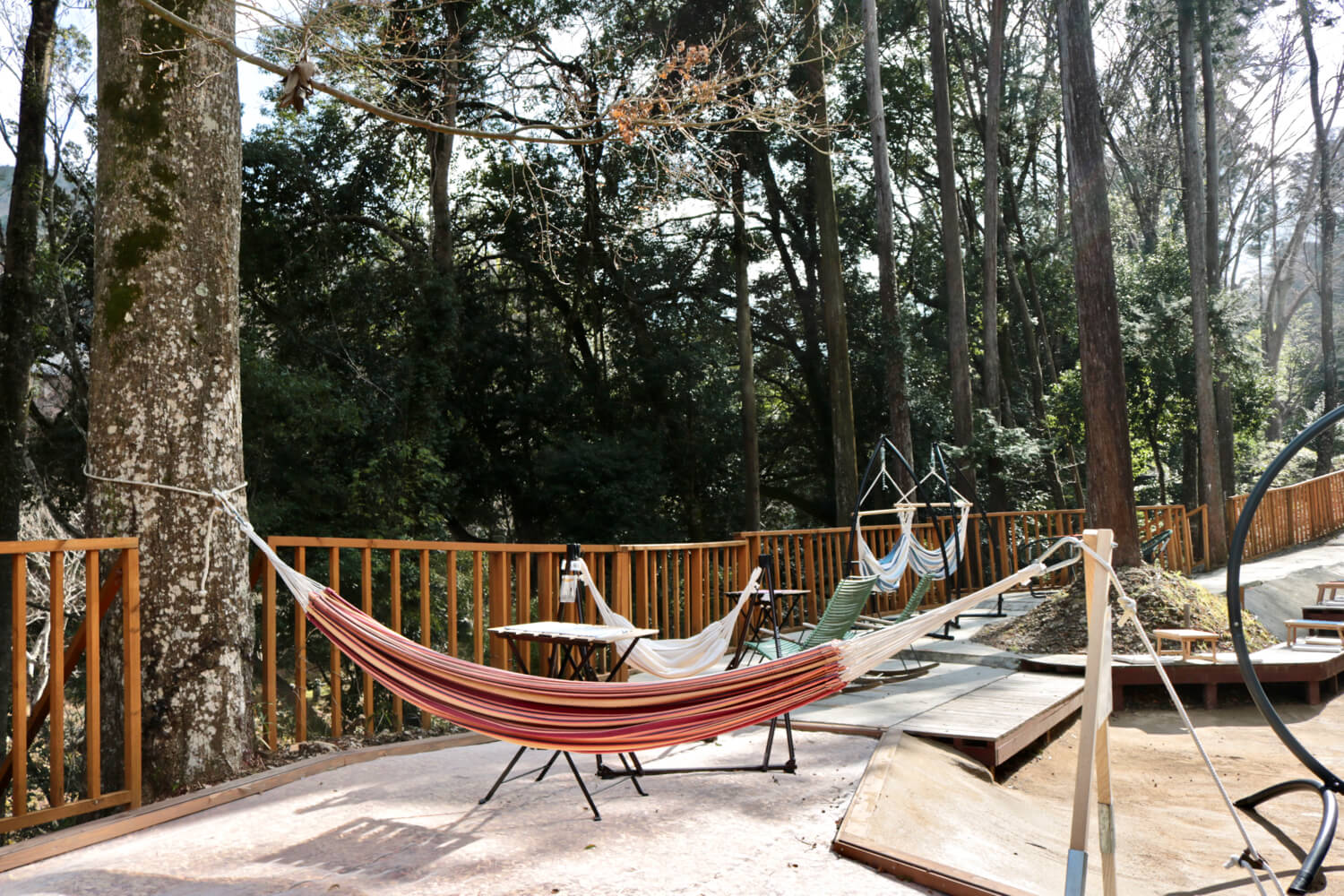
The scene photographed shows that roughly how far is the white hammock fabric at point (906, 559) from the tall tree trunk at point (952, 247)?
19.5ft

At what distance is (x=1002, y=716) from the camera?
5121mm

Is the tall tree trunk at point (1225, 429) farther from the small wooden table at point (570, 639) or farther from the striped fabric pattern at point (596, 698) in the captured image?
the striped fabric pattern at point (596, 698)

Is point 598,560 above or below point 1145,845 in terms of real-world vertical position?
above

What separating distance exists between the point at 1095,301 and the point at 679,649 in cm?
636

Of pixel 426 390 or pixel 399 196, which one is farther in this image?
pixel 399 196

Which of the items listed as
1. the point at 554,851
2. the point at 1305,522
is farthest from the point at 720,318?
the point at 554,851

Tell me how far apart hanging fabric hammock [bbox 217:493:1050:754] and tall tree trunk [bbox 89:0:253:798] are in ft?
2.83

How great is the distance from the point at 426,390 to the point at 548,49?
561 cm

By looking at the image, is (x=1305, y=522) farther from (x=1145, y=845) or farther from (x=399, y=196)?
(x=399, y=196)

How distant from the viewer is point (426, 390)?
1312 centimetres

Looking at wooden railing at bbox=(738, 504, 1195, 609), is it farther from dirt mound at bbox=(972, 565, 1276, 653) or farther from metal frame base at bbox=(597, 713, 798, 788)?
metal frame base at bbox=(597, 713, 798, 788)

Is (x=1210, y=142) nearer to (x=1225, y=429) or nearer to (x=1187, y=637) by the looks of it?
(x=1225, y=429)

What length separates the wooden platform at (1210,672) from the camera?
6781mm

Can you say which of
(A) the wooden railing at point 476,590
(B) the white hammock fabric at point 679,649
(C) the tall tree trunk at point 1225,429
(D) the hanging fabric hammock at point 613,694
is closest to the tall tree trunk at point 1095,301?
(A) the wooden railing at point 476,590
